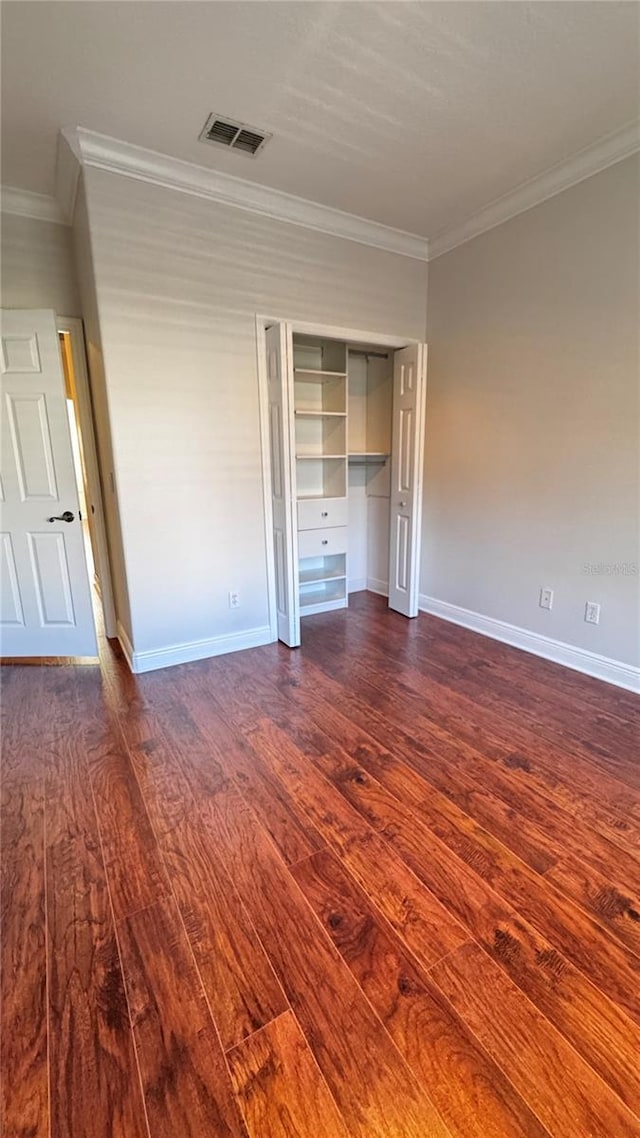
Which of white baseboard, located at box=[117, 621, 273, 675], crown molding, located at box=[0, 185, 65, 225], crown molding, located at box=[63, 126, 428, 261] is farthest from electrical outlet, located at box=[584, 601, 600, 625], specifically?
crown molding, located at box=[0, 185, 65, 225]

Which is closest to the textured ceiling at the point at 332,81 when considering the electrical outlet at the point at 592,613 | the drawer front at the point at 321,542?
the drawer front at the point at 321,542

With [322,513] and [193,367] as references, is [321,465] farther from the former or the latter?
[193,367]

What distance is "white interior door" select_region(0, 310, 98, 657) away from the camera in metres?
2.77

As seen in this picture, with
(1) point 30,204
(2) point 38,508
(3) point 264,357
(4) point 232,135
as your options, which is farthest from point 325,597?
(1) point 30,204

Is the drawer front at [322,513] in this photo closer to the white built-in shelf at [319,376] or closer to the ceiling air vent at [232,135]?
the white built-in shelf at [319,376]

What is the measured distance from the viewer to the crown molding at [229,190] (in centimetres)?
231

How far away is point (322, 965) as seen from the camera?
1247 mm

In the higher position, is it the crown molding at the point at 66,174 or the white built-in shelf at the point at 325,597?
the crown molding at the point at 66,174

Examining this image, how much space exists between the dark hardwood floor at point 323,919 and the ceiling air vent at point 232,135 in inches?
112

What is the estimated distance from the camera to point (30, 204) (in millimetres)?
2779

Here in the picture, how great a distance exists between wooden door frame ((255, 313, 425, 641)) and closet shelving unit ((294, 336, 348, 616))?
0.33 m

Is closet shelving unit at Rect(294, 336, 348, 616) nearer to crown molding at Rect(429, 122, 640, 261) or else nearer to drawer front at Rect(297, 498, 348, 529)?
drawer front at Rect(297, 498, 348, 529)

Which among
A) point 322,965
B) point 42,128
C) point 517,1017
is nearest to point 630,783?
point 517,1017

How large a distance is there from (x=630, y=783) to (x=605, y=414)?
186 cm
